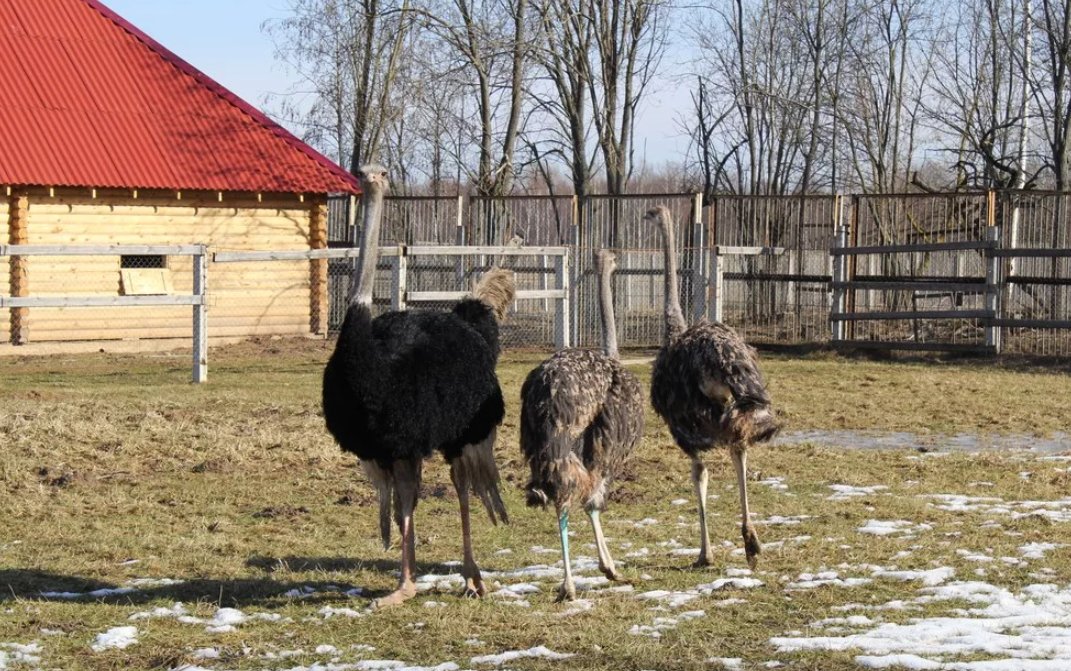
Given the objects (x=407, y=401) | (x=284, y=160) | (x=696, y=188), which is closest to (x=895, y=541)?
(x=407, y=401)

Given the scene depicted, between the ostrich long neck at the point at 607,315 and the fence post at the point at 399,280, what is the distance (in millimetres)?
7441

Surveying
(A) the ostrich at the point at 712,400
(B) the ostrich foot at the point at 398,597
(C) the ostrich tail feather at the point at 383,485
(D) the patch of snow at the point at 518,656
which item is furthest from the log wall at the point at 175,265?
(D) the patch of snow at the point at 518,656

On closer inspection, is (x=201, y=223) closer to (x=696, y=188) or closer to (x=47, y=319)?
(x=47, y=319)

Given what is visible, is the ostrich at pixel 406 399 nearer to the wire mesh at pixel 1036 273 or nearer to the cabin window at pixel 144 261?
the wire mesh at pixel 1036 273

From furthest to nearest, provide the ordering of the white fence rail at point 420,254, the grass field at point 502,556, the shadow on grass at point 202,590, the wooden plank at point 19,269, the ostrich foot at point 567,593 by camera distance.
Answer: the wooden plank at point 19,269 → the white fence rail at point 420,254 → the shadow on grass at point 202,590 → the ostrich foot at point 567,593 → the grass field at point 502,556

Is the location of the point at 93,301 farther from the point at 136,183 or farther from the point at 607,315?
the point at 607,315

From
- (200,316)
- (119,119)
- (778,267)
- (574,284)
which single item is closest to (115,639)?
(200,316)

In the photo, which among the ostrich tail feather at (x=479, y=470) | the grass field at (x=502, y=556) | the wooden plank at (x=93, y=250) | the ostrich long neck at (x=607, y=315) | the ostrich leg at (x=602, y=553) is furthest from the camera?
the wooden plank at (x=93, y=250)

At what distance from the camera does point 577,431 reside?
6746 mm

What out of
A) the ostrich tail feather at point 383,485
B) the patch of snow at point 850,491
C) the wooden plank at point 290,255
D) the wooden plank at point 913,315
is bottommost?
the patch of snow at point 850,491

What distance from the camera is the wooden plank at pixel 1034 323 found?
Answer: 18.4 meters

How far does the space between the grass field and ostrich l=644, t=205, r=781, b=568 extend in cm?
43

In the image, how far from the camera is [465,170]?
Answer: 1416 inches

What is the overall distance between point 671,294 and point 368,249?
2210 mm
